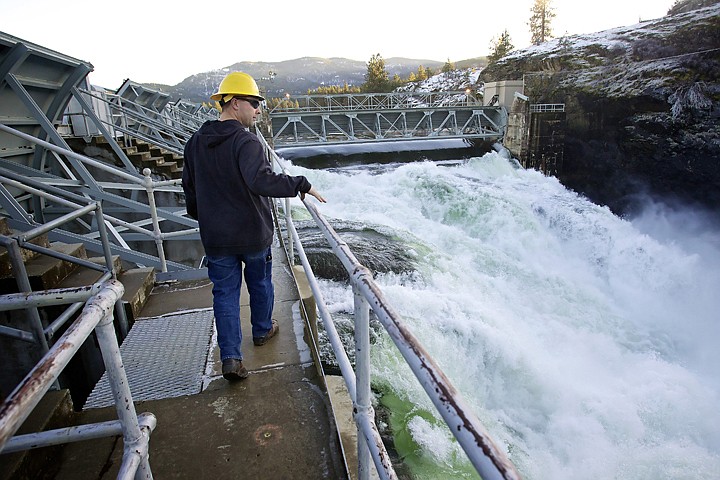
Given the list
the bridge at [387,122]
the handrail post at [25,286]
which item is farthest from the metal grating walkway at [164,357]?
the bridge at [387,122]

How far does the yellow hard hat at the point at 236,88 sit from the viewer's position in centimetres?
236

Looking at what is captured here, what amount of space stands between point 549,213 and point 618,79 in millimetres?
12318

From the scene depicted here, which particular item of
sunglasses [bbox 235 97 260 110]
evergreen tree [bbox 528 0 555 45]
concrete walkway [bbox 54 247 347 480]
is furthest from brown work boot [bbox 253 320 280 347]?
evergreen tree [bbox 528 0 555 45]

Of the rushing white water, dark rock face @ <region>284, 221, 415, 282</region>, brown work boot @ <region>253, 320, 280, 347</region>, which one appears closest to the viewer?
brown work boot @ <region>253, 320, 280, 347</region>

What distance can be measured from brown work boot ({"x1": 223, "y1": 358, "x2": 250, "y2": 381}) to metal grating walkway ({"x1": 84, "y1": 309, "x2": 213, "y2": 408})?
0.23m

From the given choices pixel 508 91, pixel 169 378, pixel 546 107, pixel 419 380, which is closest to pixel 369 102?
pixel 508 91

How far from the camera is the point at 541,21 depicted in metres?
83.1

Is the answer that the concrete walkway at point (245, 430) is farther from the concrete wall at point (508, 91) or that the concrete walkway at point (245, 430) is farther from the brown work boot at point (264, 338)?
the concrete wall at point (508, 91)

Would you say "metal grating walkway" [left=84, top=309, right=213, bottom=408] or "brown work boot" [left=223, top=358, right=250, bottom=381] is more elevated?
"brown work boot" [left=223, top=358, right=250, bottom=381]

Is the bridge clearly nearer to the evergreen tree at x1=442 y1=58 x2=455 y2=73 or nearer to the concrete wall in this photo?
the concrete wall

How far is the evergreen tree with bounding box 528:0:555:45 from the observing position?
3233 inches

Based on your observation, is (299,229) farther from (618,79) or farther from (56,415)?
(618,79)

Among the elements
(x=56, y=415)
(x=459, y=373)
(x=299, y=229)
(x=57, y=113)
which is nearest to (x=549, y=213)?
(x=299, y=229)

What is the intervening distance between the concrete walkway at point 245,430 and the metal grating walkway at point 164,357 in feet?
0.31
